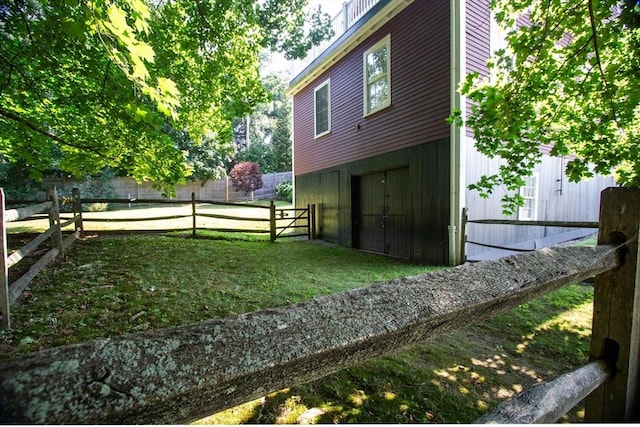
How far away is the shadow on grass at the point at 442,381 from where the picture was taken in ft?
6.47

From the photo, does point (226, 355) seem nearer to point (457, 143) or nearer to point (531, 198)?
point (457, 143)

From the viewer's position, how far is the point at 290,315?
0.60 meters

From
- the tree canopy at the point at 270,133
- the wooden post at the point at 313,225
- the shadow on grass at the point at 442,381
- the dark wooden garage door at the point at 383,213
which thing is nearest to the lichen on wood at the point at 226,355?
the shadow on grass at the point at 442,381

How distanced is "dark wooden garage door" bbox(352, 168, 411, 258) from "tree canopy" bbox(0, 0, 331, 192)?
3.73 meters

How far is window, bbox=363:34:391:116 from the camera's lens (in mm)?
7234

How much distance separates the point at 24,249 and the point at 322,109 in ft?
27.5

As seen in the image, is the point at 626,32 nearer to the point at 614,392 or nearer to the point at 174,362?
the point at 614,392

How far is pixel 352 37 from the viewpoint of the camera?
26.2 feet

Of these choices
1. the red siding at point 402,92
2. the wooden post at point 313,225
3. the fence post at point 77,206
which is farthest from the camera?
the wooden post at point 313,225

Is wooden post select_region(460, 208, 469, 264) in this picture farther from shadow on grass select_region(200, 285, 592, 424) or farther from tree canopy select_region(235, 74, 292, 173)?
tree canopy select_region(235, 74, 292, 173)

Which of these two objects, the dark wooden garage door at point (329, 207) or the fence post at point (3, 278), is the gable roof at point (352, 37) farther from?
the fence post at point (3, 278)

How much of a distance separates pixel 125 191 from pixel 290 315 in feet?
79.0

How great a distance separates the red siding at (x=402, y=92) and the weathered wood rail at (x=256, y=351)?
5747 mm

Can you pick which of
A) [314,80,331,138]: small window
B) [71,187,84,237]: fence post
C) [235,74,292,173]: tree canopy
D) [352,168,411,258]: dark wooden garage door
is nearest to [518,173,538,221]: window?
[352,168,411,258]: dark wooden garage door
